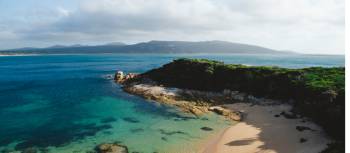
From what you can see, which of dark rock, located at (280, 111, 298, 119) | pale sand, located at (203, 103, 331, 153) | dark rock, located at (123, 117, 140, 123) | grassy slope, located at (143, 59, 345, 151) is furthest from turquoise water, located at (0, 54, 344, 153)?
grassy slope, located at (143, 59, 345, 151)

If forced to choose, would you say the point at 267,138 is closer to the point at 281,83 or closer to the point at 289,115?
the point at 289,115

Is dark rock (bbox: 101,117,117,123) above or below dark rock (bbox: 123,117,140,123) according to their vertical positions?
below

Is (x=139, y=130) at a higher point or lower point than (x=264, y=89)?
lower

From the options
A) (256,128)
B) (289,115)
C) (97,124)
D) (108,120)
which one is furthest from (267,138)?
(97,124)

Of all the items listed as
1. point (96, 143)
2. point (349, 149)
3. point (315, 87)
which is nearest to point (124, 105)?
point (96, 143)

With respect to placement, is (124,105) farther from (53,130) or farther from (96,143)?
(96,143)

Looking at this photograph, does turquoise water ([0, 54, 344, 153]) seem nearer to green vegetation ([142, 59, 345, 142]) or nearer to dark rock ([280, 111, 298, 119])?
dark rock ([280, 111, 298, 119])

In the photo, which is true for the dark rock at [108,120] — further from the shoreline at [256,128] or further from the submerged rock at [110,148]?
→ the shoreline at [256,128]

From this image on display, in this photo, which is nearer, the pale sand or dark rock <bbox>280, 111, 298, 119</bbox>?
the pale sand
